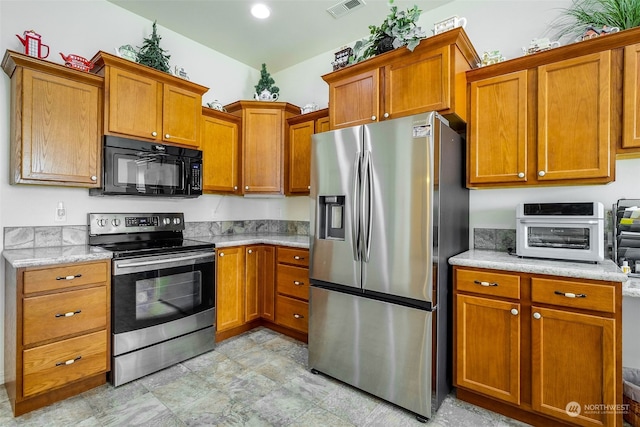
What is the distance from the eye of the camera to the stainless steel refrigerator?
1.90 metres

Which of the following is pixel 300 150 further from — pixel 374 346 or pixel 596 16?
pixel 596 16

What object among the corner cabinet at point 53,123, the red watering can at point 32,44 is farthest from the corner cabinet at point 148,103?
the red watering can at point 32,44

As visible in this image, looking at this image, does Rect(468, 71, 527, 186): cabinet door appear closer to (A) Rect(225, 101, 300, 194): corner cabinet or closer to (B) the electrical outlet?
(A) Rect(225, 101, 300, 194): corner cabinet

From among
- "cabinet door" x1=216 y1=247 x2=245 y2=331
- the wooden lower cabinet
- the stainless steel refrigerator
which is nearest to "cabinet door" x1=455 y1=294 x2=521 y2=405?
the wooden lower cabinet

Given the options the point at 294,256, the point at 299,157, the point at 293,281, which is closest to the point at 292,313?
the point at 293,281

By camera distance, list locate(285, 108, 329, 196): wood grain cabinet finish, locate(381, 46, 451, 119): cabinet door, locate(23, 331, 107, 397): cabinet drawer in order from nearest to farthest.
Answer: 1. locate(23, 331, 107, 397): cabinet drawer
2. locate(381, 46, 451, 119): cabinet door
3. locate(285, 108, 329, 196): wood grain cabinet finish

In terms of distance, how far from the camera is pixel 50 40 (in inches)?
97.3

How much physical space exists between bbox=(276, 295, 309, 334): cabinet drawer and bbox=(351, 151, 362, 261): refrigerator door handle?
1.05 metres

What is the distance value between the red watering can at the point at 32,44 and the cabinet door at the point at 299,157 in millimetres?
2108

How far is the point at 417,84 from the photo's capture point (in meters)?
2.23

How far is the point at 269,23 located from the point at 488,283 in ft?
9.80

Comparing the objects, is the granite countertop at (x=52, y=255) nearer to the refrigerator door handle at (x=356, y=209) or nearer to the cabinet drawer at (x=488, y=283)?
the refrigerator door handle at (x=356, y=209)

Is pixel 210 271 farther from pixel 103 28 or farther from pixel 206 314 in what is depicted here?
pixel 103 28

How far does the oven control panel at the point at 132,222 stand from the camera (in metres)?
2.64
